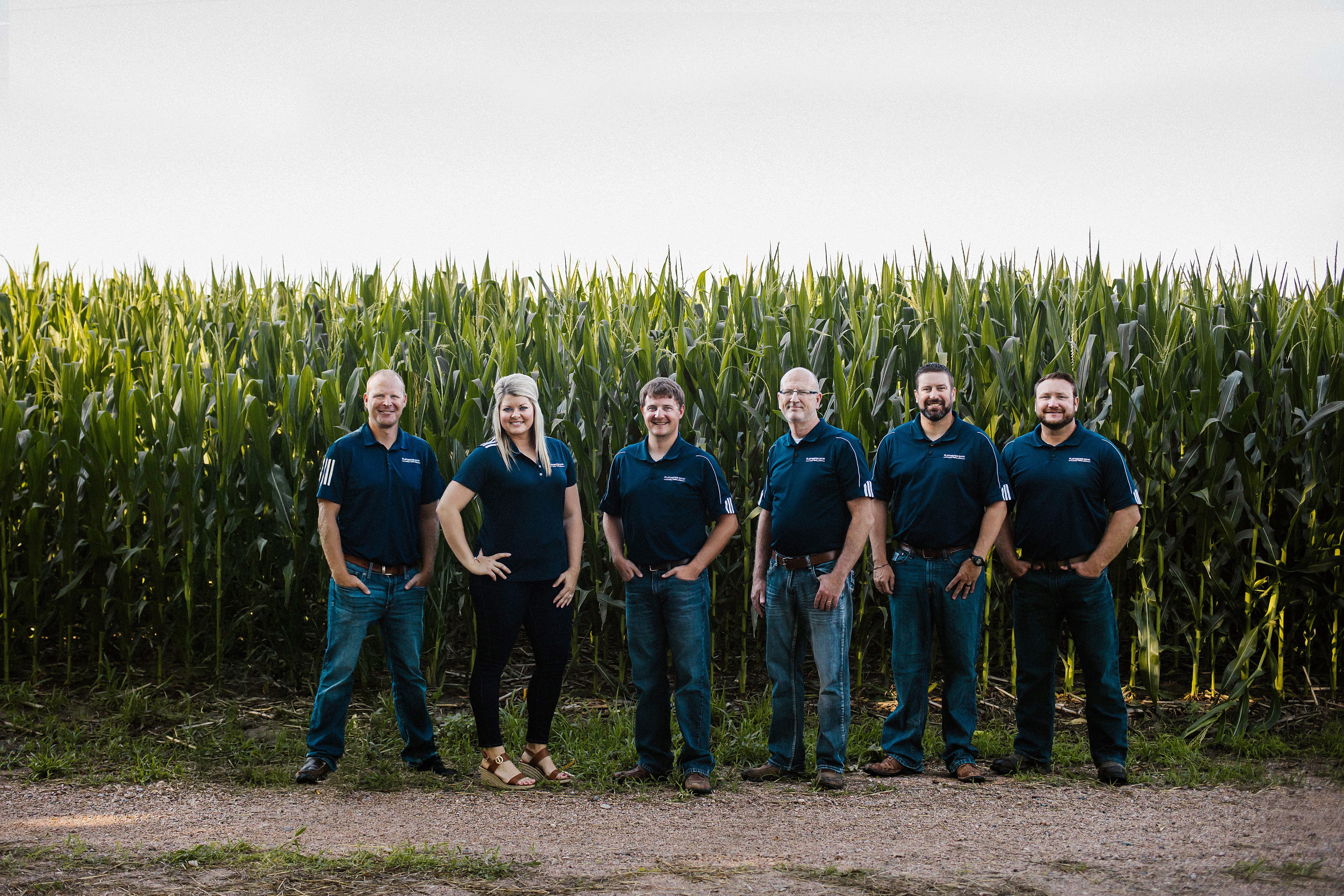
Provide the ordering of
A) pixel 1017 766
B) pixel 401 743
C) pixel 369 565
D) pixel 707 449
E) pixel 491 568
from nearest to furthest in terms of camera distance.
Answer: pixel 491 568, pixel 369 565, pixel 1017 766, pixel 401 743, pixel 707 449

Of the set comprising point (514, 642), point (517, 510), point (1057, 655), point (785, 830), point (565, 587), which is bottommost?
point (785, 830)

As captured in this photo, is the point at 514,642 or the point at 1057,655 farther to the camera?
the point at 1057,655

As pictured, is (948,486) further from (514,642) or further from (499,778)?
(499,778)

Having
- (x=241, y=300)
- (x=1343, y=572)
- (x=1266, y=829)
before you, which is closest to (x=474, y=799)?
(x=1266, y=829)

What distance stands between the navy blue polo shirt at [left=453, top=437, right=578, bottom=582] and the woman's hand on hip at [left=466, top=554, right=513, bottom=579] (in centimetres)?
2

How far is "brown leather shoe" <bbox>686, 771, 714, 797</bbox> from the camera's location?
441 centimetres

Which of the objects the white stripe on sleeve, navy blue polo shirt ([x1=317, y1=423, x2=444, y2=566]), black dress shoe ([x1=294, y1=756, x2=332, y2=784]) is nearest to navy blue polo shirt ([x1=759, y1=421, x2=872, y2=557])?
the white stripe on sleeve

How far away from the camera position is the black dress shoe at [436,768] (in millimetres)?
4660

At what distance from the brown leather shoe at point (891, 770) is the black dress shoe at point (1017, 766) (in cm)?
41

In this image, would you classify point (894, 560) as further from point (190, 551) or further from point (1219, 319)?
point (190, 551)

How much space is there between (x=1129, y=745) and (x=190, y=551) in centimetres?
541

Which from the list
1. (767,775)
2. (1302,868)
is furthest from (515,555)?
(1302,868)

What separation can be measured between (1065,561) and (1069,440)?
1.96 ft

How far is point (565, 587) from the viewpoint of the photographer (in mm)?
4473
